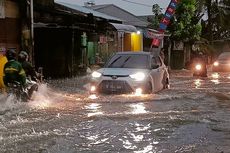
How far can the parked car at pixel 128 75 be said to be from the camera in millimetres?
14742

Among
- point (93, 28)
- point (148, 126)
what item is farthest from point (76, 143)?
point (93, 28)

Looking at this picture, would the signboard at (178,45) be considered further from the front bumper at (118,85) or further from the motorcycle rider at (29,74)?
the motorcycle rider at (29,74)

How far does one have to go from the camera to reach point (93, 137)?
8.62 metres

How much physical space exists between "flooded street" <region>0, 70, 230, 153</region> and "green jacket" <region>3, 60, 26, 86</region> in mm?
509

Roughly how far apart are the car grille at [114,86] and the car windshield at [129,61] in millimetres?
1140

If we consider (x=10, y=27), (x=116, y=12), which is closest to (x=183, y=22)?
(x=116, y=12)

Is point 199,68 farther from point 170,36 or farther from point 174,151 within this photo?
point 174,151

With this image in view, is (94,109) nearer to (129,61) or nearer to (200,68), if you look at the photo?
(129,61)

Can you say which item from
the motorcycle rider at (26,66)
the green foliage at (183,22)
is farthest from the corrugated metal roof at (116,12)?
the motorcycle rider at (26,66)

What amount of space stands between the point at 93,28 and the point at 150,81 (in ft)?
32.1

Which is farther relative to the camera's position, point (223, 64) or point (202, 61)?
point (223, 64)

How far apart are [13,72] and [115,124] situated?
3.67 metres

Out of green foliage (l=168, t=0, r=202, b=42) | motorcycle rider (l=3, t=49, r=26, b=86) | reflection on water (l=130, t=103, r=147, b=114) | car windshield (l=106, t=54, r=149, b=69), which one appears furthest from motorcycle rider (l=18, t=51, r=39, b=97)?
green foliage (l=168, t=0, r=202, b=42)

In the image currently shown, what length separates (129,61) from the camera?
16.1 meters
